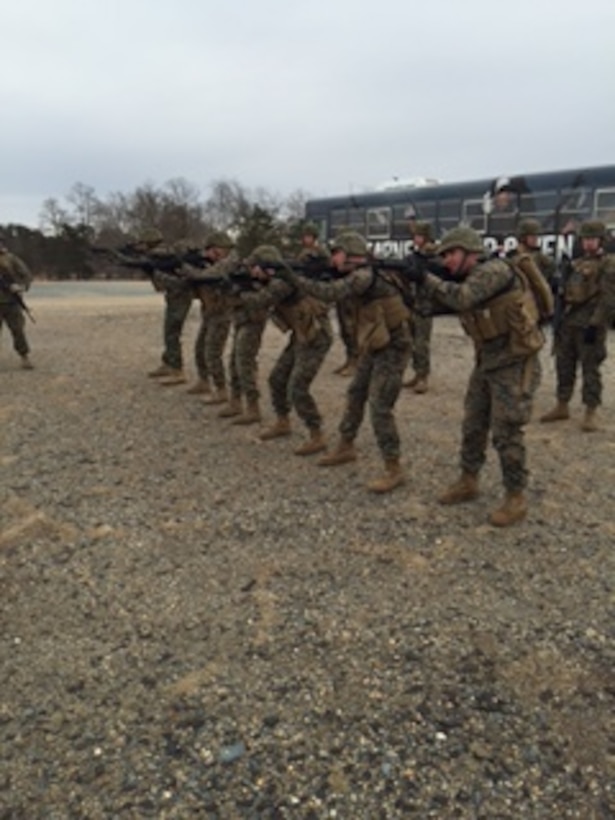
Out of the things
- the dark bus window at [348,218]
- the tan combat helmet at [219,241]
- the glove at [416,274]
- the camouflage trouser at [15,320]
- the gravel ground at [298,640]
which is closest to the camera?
the gravel ground at [298,640]

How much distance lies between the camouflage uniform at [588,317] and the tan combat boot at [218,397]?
3534 millimetres

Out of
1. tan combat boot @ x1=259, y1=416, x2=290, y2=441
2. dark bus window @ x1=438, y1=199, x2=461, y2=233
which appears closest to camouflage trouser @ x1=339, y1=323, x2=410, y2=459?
tan combat boot @ x1=259, y1=416, x2=290, y2=441

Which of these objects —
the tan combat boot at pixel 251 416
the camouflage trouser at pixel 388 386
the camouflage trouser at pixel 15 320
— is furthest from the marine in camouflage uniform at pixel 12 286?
the camouflage trouser at pixel 388 386

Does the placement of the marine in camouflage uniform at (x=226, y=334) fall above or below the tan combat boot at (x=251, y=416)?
above

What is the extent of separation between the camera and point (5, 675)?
2834 mm

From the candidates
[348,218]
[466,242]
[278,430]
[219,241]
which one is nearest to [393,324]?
[466,242]

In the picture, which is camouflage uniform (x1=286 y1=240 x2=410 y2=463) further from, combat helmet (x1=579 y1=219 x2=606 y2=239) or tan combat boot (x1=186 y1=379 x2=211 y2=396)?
tan combat boot (x1=186 y1=379 x2=211 y2=396)

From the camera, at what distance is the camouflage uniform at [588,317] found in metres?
6.20

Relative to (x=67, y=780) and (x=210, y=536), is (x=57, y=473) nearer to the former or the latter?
(x=210, y=536)

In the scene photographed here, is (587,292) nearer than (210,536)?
No

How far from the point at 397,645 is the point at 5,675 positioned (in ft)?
5.53

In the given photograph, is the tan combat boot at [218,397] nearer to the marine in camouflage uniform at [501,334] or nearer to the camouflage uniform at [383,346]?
the camouflage uniform at [383,346]

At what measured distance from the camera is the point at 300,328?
18.3ft

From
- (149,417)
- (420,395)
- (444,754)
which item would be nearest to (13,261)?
(149,417)
